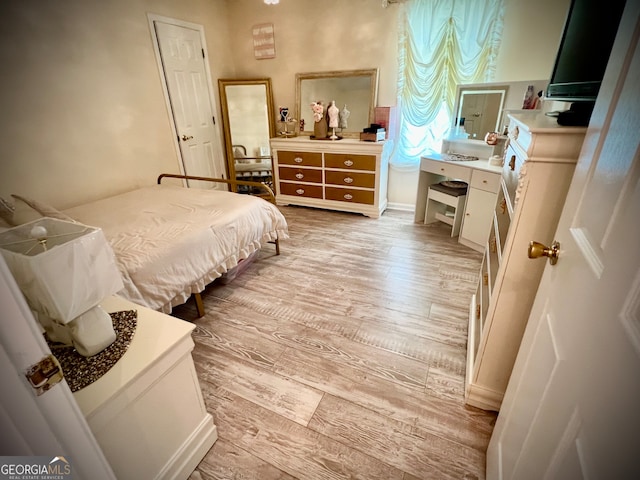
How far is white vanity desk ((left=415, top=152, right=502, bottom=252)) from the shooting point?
260cm

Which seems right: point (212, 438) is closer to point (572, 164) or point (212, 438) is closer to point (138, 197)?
point (572, 164)

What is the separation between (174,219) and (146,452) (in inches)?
59.1

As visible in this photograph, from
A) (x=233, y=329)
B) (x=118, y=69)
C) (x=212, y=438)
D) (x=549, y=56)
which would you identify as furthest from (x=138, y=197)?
(x=549, y=56)

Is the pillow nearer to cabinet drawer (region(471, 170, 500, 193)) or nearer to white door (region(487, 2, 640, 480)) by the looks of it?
white door (region(487, 2, 640, 480))

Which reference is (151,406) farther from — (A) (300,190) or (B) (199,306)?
(A) (300,190)

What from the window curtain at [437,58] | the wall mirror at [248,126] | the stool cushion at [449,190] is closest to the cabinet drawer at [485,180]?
the stool cushion at [449,190]

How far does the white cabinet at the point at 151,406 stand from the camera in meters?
0.88

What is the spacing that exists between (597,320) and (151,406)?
1.26m

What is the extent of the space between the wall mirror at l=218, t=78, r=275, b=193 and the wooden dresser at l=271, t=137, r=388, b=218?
39 cm

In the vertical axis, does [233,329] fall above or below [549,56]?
below

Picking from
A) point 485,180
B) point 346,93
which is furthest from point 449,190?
point 346,93

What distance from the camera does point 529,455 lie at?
74 centimetres

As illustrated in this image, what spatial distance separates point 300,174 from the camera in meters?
4.01
